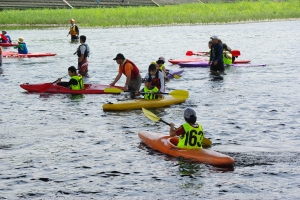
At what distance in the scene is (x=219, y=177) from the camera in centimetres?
1111

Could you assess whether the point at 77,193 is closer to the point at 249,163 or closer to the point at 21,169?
the point at 21,169

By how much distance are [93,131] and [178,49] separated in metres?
21.5

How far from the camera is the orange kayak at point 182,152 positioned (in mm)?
11422

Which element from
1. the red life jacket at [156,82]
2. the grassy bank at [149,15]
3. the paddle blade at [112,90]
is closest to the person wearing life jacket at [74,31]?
the grassy bank at [149,15]

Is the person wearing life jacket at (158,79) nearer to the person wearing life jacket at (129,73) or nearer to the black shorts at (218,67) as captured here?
the person wearing life jacket at (129,73)

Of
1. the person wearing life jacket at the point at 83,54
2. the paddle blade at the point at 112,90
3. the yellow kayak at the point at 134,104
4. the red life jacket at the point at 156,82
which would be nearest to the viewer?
the yellow kayak at the point at 134,104

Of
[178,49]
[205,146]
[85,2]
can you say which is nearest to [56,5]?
[85,2]

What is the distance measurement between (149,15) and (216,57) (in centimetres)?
3418

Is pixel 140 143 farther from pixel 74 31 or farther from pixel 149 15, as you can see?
pixel 149 15

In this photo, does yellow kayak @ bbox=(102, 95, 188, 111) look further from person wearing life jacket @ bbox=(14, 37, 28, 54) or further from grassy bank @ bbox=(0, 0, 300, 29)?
grassy bank @ bbox=(0, 0, 300, 29)

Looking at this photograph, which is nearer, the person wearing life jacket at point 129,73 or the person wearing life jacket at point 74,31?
the person wearing life jacket at point 129,73

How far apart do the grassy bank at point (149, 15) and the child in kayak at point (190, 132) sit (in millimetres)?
40877

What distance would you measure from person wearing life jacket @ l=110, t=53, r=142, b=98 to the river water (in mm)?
915

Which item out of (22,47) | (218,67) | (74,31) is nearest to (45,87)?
(218,67)
